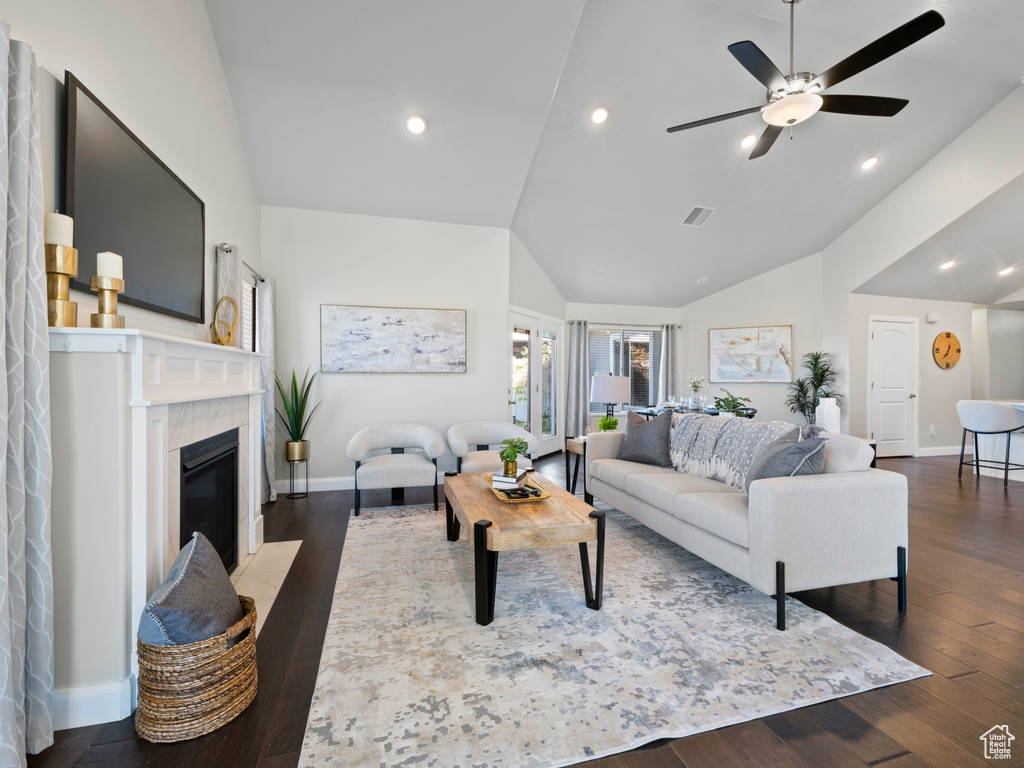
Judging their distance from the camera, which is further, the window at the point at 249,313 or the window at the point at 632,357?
the window at the point at 632,357

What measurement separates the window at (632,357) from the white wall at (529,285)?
1.14 metres

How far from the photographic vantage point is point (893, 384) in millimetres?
6848

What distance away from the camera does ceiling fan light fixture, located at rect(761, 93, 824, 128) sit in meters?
3.04

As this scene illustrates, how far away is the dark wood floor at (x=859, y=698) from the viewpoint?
145 centimetres

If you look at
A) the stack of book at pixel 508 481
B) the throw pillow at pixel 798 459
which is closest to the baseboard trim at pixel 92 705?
the stack of book at pixel 508 481

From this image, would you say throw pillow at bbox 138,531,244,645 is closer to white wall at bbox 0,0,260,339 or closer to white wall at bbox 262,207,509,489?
white wall at bbox 0,0,260,339

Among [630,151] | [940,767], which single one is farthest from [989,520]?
[630,151]

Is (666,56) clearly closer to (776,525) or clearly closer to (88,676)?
(776,525)

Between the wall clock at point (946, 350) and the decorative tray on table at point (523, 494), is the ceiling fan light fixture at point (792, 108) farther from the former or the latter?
the wall clock at point (946, 350)

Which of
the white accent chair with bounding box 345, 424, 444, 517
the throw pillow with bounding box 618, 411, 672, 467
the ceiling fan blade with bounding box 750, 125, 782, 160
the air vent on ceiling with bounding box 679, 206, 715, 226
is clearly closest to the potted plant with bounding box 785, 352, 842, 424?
the air vent on ceiling with bounding box 679, 206, 715, 226

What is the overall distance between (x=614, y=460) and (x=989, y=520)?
2952mm

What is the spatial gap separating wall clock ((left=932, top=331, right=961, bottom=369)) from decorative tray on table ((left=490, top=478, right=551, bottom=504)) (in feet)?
24.3

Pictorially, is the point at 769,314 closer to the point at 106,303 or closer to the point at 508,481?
the point at 508,481

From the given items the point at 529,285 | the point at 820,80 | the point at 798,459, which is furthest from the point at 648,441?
the point at 529,285
